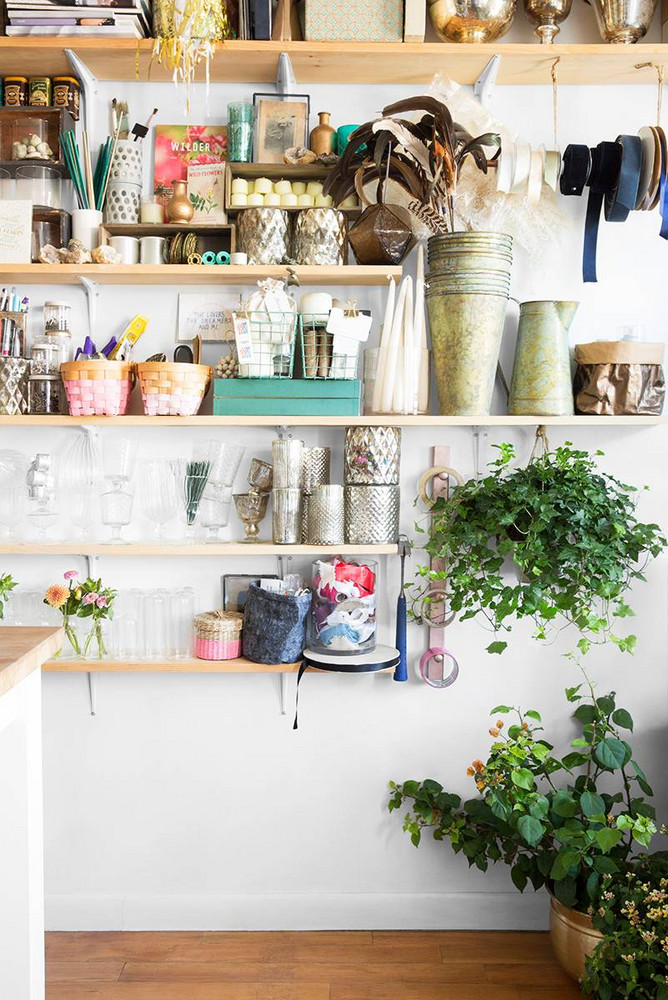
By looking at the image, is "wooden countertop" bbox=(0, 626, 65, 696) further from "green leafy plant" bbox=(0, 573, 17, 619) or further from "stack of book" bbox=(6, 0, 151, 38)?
"stack of book" bbox=(6, 0, 151, 38)

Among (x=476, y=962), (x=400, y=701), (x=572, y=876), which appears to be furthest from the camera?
(x=400, y=701)

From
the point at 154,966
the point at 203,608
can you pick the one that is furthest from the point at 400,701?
the point at 154,966

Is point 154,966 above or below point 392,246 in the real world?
below

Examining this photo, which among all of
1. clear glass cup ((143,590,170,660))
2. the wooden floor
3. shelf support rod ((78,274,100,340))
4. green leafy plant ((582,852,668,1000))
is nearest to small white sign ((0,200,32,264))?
shelf support rod ((78,274,100,340))

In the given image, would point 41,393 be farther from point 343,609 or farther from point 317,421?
point 343,609

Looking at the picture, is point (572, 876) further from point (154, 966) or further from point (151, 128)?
point (151, 128)

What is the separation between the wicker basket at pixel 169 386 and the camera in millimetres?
2355

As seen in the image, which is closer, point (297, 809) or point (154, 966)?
Answer: point (154, 966)

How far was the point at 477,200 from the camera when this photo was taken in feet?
7.94

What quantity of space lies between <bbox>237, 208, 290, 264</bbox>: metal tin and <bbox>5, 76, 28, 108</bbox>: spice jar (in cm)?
68

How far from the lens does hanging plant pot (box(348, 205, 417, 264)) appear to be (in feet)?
7.66

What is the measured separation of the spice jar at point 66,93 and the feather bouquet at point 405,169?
2.43 ft

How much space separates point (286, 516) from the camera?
96.3 inches

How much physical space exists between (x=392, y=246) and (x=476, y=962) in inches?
75.4
